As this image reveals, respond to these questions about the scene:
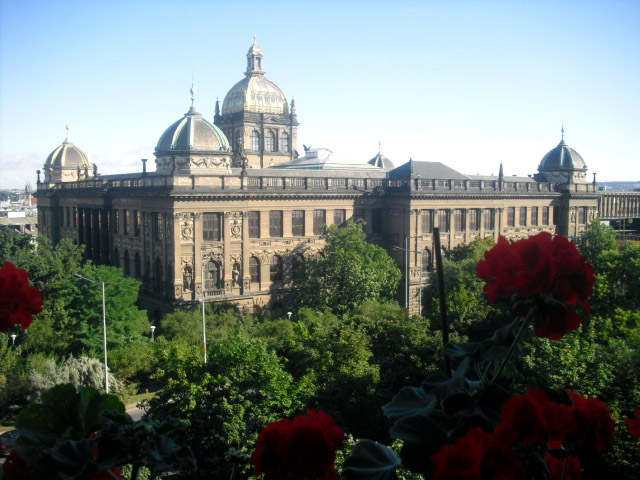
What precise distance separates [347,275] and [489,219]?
2770 cm

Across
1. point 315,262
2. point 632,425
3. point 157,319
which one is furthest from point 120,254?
point 632,425

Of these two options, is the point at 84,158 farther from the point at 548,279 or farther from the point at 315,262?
the point at 548,279

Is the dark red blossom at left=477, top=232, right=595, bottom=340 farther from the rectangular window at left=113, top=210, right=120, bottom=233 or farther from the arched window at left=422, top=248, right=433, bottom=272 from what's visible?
the rectangular window at left=113, top=210, right=120, bottom=233

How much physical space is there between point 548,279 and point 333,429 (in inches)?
100.0

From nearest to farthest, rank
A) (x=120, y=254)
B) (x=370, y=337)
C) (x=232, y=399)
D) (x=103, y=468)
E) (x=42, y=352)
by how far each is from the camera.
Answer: (x=103, y=468), (x=232, y=399), (x=370, y=337), (x=42, y=352), (x=120, y=254)

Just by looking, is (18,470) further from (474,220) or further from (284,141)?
(284,141)

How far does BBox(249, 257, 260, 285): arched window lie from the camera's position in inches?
2327

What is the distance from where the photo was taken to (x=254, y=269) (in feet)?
194

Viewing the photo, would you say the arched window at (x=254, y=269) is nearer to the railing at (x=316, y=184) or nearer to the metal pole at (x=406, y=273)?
the railing at (x=316, y=184)

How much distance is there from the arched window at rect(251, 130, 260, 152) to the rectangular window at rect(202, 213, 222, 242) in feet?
92.2

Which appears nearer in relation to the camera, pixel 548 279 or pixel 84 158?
pixel 548 279

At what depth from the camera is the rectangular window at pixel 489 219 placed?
236 ft

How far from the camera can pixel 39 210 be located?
92875 millimetres

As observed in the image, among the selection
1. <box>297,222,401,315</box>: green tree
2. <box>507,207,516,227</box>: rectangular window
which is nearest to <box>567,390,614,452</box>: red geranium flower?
<box>297,222,401,315</box>: green tree
